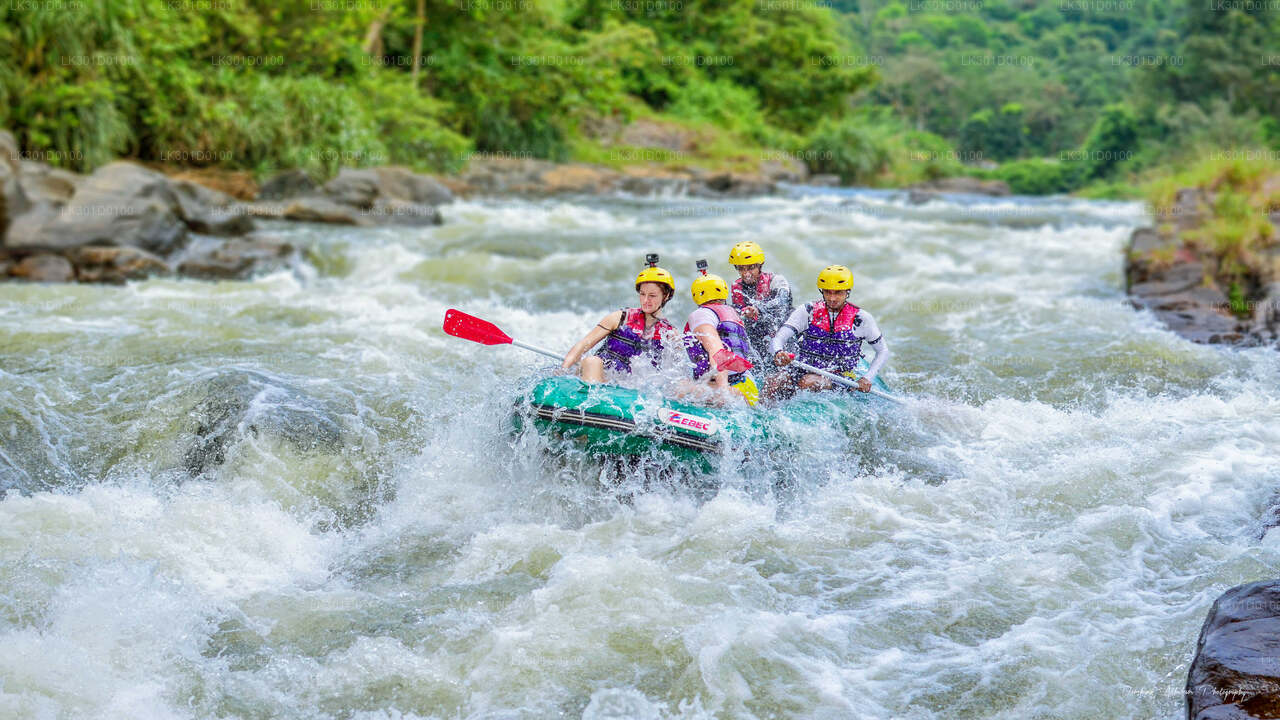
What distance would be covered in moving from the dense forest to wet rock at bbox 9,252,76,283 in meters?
3.53

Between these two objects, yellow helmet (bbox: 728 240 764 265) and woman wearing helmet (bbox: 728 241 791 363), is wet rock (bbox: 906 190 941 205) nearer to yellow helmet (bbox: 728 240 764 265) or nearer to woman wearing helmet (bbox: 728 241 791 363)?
woman wearing helmet (bbox: 728 241 791 363)

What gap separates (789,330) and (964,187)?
21.5 m

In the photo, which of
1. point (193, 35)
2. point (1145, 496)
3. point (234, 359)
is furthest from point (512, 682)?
point (193, 35)

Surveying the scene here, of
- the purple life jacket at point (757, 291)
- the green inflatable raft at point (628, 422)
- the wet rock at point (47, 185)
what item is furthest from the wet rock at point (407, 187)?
the green inflatable raft at point (628, 422)

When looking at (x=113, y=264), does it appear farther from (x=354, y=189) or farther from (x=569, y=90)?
(x=569, y=90)

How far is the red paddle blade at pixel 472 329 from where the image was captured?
19.3 feet

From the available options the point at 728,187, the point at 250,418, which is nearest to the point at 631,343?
the point at 250,418

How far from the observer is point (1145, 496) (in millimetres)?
5250

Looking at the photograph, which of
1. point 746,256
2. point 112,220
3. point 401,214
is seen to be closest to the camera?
point 746,256

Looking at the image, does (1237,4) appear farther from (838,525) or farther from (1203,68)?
(838,525)

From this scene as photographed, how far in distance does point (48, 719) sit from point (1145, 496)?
468cm

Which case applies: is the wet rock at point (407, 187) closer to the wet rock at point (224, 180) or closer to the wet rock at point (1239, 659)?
the wet rock at point (224, 180)

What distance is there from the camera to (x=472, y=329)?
593 cm

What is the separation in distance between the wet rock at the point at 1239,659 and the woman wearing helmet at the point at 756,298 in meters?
3.44
